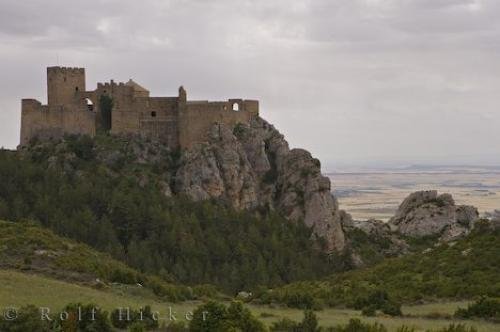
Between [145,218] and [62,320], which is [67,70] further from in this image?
[62,320]

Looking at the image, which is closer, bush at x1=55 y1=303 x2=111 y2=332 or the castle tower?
bush at x1=55 y1=303 x2=111 y2=332

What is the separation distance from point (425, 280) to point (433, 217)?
4307 centimetres

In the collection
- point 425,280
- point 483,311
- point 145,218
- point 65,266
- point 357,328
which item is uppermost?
point 145,218

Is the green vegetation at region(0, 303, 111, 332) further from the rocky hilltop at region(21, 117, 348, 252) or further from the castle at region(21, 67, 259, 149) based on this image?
the castle at region(21, 67, 259, 149)

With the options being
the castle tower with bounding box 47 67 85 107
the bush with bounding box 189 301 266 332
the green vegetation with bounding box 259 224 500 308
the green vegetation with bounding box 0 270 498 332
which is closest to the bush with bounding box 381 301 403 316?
the green vegetation with bounding box 0 270 498 332

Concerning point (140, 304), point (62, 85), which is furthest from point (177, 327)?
point (62, 85)

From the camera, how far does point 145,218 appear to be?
59.8m

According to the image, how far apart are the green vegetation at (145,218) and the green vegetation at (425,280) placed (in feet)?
64.9

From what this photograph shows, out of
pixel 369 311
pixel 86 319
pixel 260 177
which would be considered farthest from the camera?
pixel 260 177

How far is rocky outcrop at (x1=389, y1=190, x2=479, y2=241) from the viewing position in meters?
71.4

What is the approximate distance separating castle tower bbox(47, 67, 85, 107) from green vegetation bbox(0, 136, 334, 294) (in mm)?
3693

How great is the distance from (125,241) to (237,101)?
17047 mm

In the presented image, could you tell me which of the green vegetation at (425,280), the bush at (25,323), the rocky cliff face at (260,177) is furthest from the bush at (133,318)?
the rocky cliff face at (260,177)

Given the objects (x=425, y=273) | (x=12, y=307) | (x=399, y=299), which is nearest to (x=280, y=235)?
(x=425, y=273)
